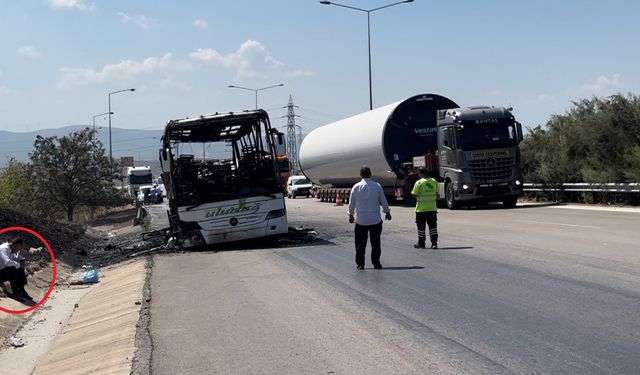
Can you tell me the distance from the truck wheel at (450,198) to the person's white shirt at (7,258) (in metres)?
18.4

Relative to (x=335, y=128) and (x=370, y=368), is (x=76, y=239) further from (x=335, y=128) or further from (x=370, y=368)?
(x=370, y=368)

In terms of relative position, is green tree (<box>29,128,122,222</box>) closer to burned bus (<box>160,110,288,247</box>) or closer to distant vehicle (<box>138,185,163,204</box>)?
distant vehicle (<box>138,185,163,204</box>)

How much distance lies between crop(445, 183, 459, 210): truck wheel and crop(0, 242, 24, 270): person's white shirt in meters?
18.4

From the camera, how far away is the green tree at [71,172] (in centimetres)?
5266

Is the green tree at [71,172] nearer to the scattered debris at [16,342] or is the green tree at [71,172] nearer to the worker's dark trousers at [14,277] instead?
the worker's dark trousers at [14,277]

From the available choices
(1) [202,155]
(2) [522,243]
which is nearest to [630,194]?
(2) [522,243]

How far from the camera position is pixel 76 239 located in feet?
87.1

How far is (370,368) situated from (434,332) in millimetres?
1387

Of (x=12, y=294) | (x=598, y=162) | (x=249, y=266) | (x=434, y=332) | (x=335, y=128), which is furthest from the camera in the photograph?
(x=335, y=128)

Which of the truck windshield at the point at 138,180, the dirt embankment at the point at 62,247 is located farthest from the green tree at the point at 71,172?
the dirt embankment at the point at 62,247

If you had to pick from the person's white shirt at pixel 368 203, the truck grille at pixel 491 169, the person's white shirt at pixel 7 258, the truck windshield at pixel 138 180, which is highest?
the truck windshield at pixel 138 180

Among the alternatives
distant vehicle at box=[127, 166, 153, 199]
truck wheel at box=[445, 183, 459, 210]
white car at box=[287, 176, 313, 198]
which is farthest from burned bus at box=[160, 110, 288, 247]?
distant vehicle at box=[127, 166, 153, 199]

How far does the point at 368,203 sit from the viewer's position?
12.3m

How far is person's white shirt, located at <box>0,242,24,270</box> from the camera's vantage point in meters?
12.2
